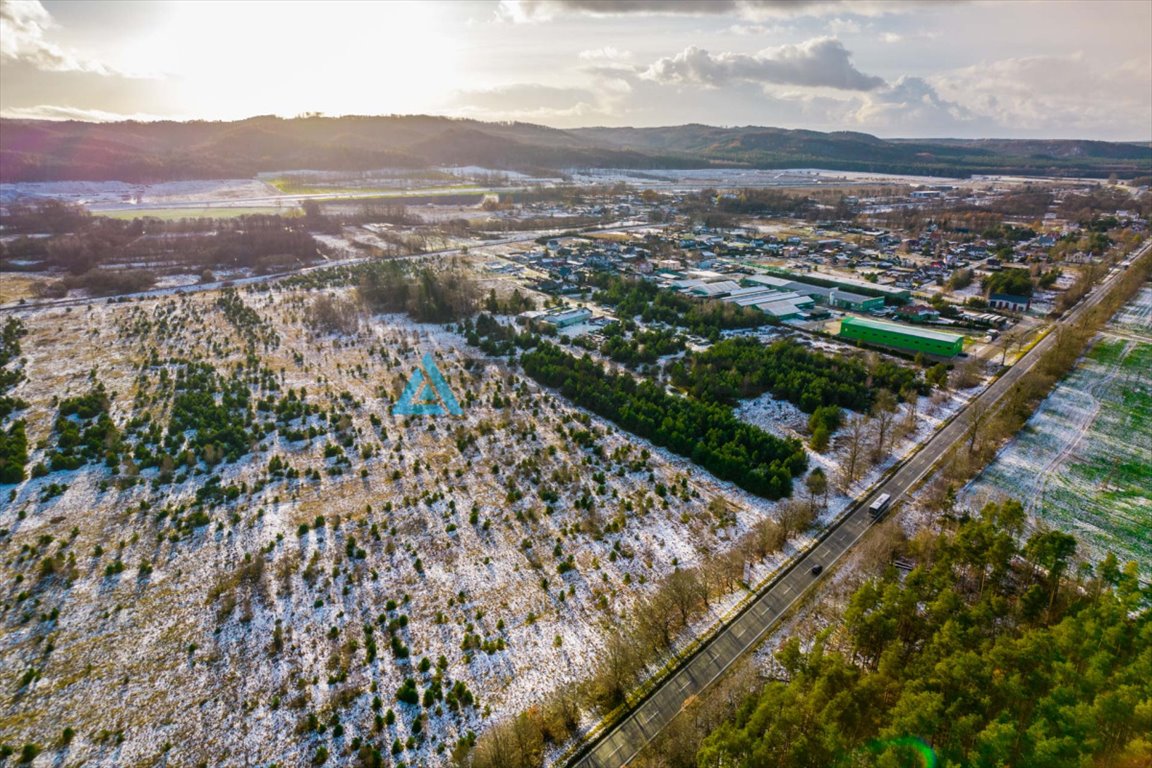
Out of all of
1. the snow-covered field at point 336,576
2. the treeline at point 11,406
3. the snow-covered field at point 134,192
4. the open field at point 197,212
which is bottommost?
the snow-covered field at point 336,576

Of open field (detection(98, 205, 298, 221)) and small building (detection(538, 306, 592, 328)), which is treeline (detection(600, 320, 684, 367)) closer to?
small building (detection(538, 306, 592, 328))

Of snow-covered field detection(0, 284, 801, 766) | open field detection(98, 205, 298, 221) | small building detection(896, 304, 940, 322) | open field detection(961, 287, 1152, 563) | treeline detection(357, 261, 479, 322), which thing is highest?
open field detection(98, 205, 298, 221)

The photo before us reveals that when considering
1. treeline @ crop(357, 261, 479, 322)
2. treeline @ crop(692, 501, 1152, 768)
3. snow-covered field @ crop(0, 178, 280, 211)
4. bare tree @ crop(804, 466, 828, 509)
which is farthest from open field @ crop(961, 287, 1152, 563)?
snow-covered field @ crop(0, 178, 280, 211)

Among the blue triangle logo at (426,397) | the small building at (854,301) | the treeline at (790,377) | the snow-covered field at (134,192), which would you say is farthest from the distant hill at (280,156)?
the treeline at (790,377)

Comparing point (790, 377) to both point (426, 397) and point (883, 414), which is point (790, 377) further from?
point (426, 397)

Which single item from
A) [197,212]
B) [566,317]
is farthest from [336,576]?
[197,212]

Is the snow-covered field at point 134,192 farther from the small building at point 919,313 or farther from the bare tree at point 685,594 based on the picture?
the bare tree at point 685,594
